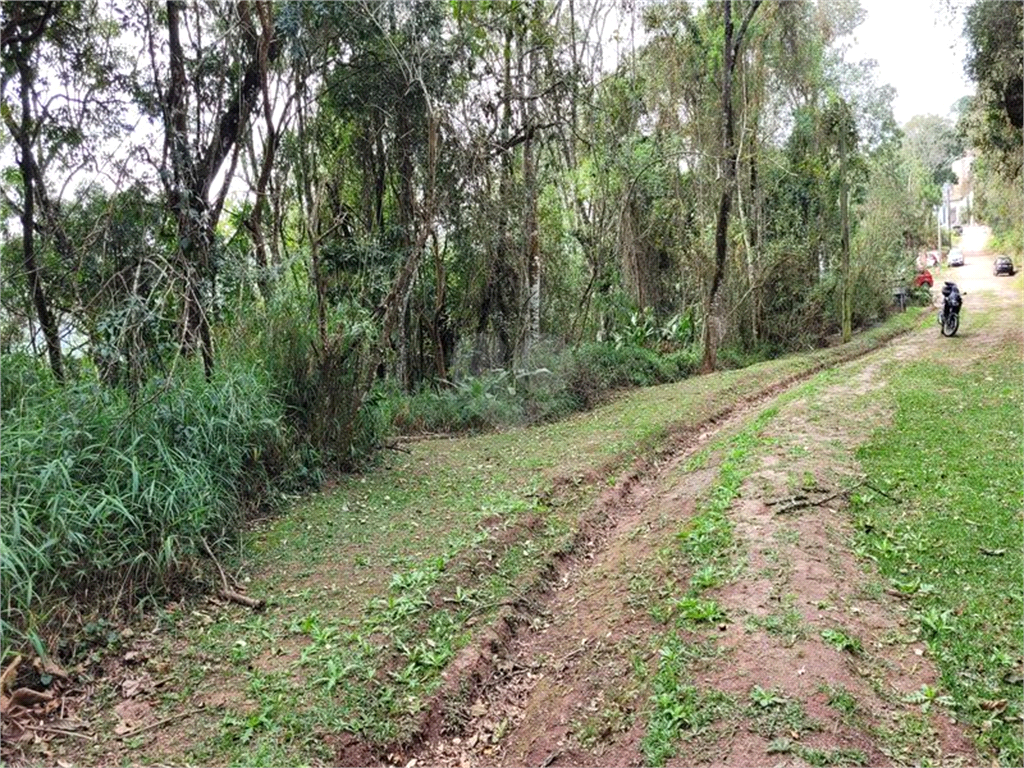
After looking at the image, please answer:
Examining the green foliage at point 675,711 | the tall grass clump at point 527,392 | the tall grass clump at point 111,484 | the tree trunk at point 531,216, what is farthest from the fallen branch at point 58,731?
the tree trunk at point 531,216

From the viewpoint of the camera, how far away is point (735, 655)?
3.02m

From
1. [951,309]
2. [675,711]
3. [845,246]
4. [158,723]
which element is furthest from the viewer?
[845,246]

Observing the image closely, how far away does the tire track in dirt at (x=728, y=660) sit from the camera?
255 cm

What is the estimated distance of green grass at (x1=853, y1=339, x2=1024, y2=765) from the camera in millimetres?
2768

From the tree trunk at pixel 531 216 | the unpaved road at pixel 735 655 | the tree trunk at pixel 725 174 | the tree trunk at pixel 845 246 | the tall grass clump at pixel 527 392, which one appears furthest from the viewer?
the tree trunk at pixel 845 246

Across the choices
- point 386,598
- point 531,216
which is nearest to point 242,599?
point 386,598

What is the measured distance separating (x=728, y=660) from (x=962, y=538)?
2.06 m

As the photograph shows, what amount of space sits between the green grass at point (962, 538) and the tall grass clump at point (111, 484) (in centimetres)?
409

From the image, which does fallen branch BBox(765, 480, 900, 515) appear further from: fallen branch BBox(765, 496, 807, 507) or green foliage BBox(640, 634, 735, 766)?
green foliage BBox(640, 634, 735, 766)

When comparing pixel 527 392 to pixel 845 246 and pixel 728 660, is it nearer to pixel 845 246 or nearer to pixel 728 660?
pixel 728 660

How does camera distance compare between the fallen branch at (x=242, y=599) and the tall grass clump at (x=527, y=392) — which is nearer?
the fallen branch at (x=242, y=599)

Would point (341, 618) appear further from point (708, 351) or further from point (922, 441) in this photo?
point (708, 351)

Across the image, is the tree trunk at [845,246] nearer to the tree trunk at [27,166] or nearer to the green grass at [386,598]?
the green grass at [386,598]

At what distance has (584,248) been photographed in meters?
12.3
